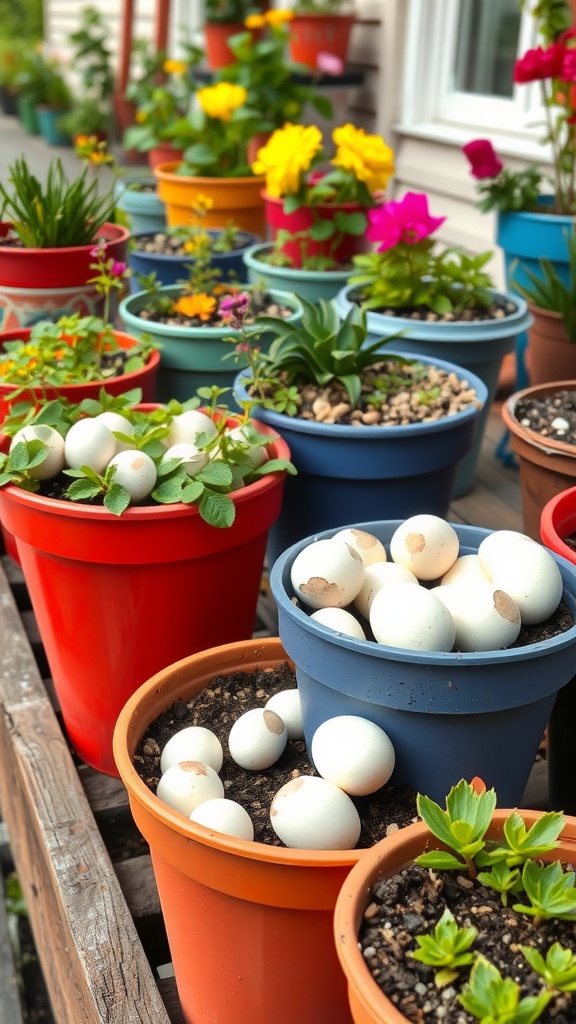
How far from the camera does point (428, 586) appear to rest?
1151mm

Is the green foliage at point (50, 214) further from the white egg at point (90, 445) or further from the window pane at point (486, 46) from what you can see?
the window pane at point (486, 46)

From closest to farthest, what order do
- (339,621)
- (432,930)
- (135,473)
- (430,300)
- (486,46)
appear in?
(432,930) → (339,621) → (135,473) → (430,300) → (486,46)

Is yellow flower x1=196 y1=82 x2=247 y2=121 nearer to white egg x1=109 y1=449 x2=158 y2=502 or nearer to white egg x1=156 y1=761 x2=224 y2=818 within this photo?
white egg x1=109 y1=449 x2=158 y2=502

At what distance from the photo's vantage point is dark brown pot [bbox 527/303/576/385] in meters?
2.18

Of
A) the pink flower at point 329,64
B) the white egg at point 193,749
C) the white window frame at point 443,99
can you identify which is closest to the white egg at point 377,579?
the white egg at point 193,749

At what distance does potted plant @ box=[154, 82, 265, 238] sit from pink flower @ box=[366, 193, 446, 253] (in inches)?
36.3

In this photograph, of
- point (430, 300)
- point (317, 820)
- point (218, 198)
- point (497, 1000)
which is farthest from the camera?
point (218, 198)

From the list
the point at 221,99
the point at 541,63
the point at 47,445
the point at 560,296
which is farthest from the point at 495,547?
the point at 221,99

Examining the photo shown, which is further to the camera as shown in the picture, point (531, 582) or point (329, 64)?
point (329, 64)

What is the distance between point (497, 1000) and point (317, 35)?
12.2ft

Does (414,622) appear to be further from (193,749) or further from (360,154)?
(360,154)

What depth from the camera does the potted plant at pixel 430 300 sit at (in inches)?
76.9

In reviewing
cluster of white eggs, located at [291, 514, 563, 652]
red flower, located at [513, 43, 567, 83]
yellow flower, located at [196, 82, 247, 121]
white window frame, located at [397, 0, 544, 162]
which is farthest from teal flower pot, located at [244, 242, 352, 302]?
cluster of white eggs, located at [291, 514, 563, 652]

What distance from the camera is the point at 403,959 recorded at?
74 centimetres
